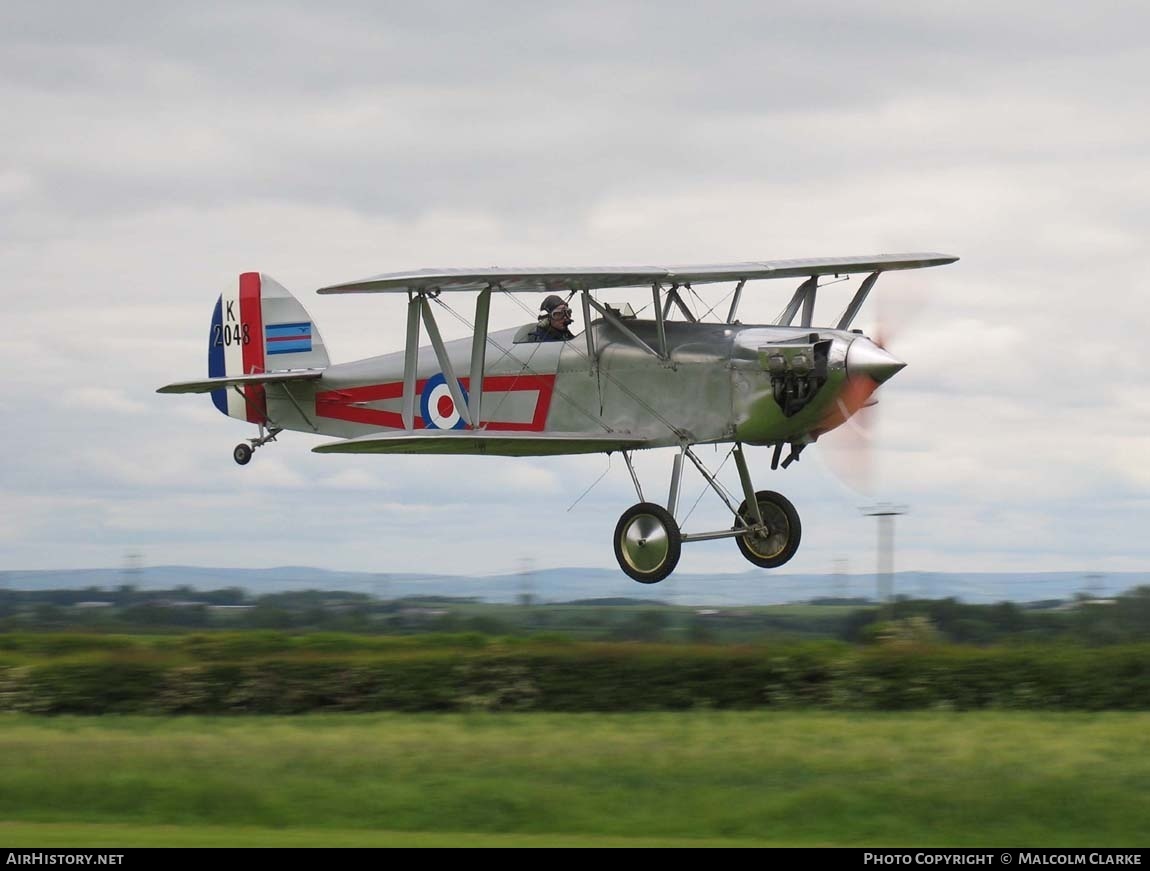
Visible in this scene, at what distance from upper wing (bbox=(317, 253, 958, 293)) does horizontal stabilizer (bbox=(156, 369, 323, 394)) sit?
421cm

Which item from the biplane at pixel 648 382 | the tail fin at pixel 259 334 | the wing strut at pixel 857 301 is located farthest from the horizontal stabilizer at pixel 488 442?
the tail fin at pixel 259 334

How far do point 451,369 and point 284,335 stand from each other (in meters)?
6.48

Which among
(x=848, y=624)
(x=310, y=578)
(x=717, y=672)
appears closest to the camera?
(x=717, y=672)

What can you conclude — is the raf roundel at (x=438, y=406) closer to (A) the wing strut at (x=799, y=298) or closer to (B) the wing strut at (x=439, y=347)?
(B) the wing strut at (x=439, y=347)

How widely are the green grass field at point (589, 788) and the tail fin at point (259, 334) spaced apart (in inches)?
364

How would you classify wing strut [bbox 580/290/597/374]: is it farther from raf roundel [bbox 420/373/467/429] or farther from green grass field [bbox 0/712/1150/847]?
green grass field [bbox 0/712/1150/847]

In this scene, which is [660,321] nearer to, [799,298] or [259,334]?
[799,298]

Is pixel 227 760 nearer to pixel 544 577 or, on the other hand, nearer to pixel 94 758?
pixel 94 758

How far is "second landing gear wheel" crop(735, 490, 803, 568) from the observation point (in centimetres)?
2155

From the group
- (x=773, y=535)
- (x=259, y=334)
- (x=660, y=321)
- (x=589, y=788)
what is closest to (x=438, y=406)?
(x=660, y=321)

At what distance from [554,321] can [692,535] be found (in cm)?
339

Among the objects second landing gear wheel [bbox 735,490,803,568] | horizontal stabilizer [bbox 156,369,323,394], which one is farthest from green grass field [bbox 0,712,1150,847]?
horizontal stabilizer [bbox 156,369,323,394]

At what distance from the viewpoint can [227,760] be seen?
1678 centimetres

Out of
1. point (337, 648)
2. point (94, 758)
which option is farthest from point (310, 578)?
point (94, 758)
